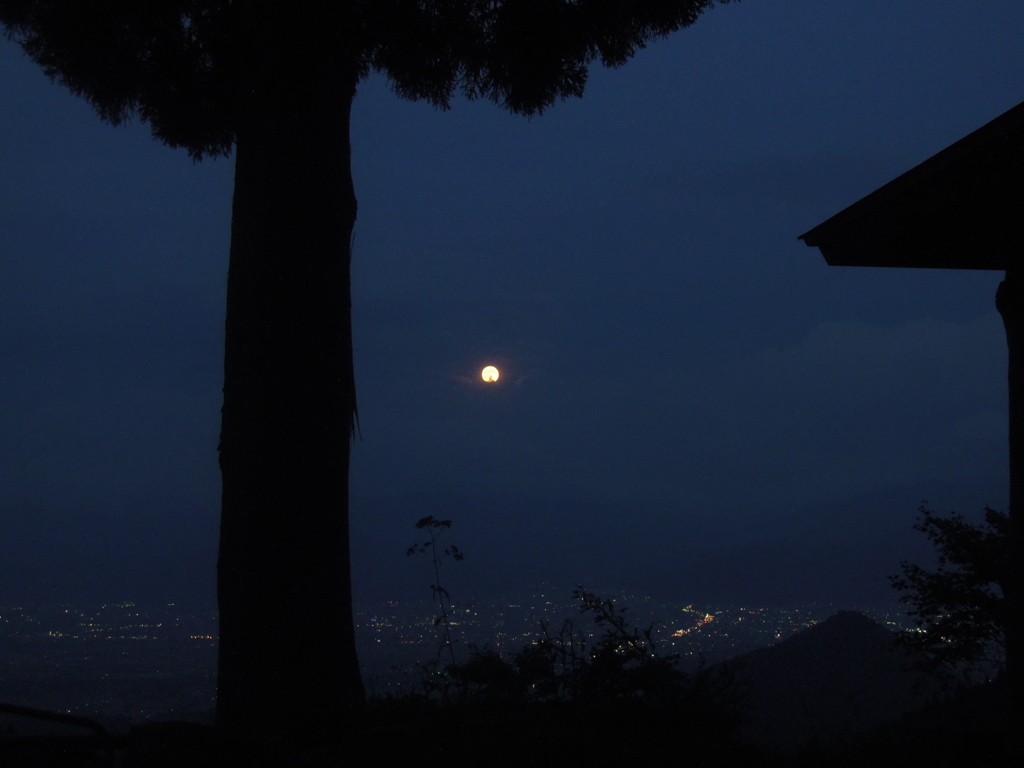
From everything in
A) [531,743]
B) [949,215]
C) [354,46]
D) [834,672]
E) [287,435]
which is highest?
[354,46]

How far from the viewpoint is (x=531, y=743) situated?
4781 millimetres

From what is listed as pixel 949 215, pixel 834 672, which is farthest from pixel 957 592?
pixel 949 215

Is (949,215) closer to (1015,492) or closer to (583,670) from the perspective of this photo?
(1015,492)

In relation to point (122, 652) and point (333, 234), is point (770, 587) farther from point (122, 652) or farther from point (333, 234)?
point (333, 234)

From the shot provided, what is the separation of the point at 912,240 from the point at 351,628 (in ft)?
13.9

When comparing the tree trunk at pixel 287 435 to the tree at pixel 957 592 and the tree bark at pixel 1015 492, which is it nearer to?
the tree bark at pixel 1015 492

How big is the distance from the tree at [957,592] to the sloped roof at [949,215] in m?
10.0

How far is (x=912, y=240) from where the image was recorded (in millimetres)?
3912

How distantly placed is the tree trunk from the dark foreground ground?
573 mm

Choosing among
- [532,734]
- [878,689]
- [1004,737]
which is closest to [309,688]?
[532,734]

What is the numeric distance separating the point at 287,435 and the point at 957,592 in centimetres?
1187

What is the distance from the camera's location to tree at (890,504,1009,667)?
12.4m

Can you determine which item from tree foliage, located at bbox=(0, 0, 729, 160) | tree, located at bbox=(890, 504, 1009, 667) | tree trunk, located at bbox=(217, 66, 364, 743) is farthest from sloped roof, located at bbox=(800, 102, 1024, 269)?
tree, located at bbox=(890, 504, 1009, 667)

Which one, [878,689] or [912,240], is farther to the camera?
[878,689]
